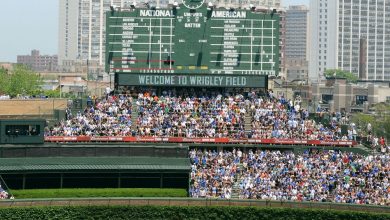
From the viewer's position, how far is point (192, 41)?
76312 millimetres

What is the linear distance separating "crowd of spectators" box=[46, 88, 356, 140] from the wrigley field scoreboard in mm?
2323

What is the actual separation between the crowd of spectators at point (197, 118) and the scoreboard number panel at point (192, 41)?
260 centimetres

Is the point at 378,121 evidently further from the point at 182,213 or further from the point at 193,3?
the point at 182,213

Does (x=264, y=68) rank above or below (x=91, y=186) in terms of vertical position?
above

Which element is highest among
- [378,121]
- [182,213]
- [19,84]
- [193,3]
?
[193,3]

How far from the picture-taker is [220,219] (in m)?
54.0

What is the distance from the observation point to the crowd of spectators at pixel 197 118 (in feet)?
233

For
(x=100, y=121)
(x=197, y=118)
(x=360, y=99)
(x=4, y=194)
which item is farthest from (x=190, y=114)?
(x=360, y=99)

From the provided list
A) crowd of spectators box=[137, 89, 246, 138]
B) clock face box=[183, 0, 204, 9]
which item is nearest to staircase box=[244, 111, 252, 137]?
crowd of spectators box=[137, 89, 246, 138]

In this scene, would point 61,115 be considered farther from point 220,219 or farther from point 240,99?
point 220,219

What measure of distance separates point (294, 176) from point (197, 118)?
1257 centimetres

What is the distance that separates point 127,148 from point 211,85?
13.3 meters

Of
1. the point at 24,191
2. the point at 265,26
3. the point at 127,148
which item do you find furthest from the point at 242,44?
the point at 24,191

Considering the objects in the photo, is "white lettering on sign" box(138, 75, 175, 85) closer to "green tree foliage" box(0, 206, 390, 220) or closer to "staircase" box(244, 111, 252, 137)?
"staircase" box(244, 111, 252, 137)
